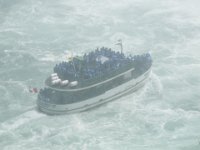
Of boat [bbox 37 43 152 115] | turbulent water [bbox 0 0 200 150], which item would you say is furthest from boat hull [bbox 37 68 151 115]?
turbulent water [bbox 0 0 200 150]

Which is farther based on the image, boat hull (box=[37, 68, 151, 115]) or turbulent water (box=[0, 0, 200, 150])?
boat hull (box=[37, 68, 151, 115])

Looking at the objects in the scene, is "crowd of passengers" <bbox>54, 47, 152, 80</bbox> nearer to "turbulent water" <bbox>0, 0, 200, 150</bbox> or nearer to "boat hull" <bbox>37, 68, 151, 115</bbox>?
"boat hull" <bbox>37, 68, 151, 115</bbox>

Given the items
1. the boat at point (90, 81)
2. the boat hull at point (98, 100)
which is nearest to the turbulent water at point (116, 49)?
the boat hull at point (98, 100)

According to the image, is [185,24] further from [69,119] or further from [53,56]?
[69,119]

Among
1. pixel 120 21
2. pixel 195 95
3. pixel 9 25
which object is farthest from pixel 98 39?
pixel 195 95

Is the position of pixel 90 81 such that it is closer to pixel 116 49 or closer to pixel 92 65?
pixel 92 65

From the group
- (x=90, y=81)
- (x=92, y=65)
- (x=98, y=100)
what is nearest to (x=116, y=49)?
(x=92, y=65)

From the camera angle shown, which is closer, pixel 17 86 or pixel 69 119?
pixel 69 119

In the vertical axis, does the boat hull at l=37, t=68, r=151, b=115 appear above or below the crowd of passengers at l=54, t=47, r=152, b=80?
below
